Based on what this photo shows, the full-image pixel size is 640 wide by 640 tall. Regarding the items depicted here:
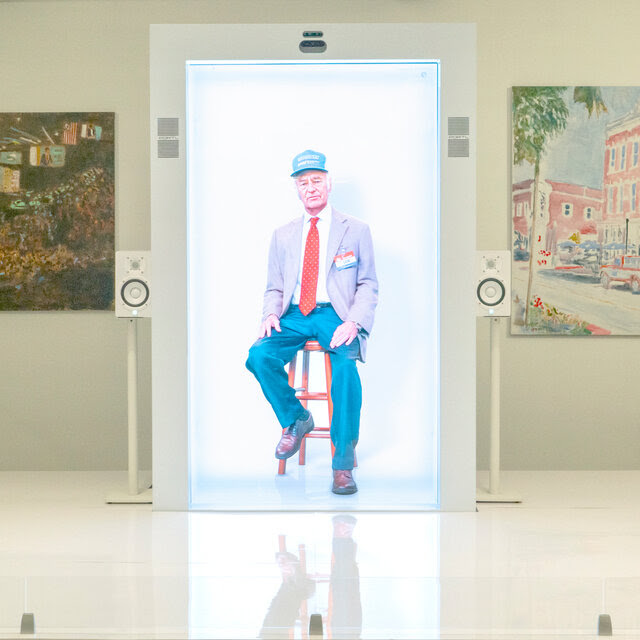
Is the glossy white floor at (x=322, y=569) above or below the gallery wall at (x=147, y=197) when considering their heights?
below

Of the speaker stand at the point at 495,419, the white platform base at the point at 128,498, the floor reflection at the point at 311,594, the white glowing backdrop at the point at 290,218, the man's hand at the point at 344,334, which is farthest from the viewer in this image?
the speaker stand at the point at 495,419

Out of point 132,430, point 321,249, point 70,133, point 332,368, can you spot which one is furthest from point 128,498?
point 70,133

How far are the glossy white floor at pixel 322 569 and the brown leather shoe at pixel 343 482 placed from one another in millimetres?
174

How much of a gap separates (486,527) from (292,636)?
1.92 meters

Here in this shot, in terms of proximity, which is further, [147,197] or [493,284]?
[147,197]

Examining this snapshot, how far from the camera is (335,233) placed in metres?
5.12

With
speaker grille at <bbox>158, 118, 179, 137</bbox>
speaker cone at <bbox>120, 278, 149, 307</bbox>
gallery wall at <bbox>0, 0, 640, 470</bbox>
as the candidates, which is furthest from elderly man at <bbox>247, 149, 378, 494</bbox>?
gallery wall at <bbox>0, 0, 640, 470</bbox>

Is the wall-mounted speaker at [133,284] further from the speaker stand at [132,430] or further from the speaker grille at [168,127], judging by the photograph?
the speaker grille at [168,127]

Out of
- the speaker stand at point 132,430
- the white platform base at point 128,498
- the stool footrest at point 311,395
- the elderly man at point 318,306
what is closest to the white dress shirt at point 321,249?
the elderly man at point 318,306

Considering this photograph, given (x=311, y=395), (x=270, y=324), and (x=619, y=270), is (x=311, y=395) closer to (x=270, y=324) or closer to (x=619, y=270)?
(x=270, y=324)

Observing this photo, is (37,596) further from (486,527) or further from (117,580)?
(486,527)

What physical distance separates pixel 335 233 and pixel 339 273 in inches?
9.1

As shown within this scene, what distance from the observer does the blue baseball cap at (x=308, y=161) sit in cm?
514

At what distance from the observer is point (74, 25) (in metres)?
6.51
